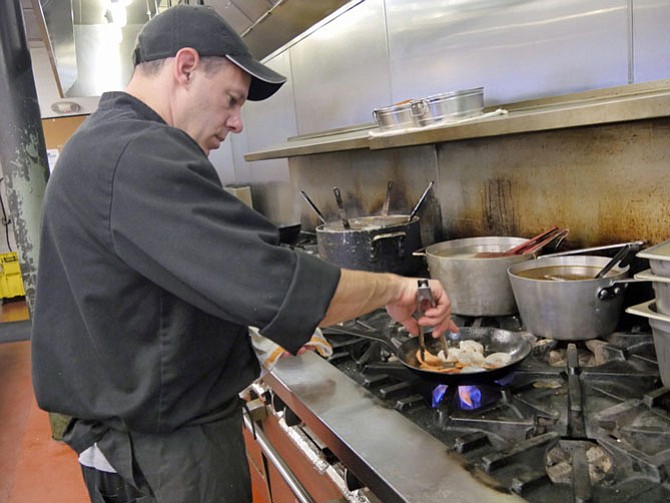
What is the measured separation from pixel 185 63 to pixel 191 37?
4cm

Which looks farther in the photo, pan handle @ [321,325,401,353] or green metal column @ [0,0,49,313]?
green metal column @ [0,0,49,313]

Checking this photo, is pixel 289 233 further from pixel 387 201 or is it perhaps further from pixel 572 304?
pixel 572 304

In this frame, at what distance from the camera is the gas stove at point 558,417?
0.88 metres

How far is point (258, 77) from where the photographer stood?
105 cm

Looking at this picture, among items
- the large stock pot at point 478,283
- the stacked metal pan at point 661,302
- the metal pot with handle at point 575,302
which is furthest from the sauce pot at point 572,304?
the stacked metal pan at point 661,302

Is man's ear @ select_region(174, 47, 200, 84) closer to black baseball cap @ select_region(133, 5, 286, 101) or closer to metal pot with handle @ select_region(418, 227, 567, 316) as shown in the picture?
black baseball cap @ select_region(133, 5, 286, 101)

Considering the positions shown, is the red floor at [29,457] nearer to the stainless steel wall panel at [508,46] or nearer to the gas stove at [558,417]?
the gas stove at [558,417]

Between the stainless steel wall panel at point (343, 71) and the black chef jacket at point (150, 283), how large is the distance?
151 cm

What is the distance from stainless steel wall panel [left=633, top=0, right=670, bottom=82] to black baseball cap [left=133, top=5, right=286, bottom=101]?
2.99 ft

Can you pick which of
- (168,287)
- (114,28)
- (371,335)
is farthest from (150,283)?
(114,28)

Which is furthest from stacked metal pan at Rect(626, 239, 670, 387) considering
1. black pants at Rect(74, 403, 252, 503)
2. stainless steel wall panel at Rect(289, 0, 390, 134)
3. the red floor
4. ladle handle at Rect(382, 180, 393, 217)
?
the red floor

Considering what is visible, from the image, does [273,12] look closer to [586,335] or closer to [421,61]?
[421,61]

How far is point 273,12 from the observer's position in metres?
2.57

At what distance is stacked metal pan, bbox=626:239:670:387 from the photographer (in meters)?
0.99
